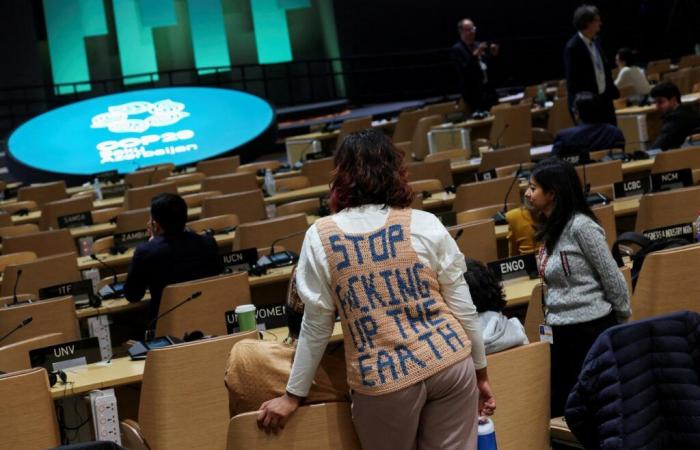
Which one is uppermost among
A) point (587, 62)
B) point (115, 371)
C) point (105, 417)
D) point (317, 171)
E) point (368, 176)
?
point (587, 62)

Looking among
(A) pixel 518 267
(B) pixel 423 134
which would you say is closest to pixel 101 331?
(A) pixel 518 267

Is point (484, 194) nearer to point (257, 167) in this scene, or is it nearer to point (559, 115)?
point (257, 167)

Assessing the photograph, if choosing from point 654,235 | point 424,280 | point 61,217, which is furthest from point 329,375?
point 61,217

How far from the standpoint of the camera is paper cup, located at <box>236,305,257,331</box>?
5098 mm

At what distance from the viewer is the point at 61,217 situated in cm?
1059

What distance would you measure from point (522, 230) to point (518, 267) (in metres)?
0.71

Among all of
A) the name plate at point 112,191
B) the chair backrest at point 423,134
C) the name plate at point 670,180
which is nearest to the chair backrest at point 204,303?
the name plate at point 670,180

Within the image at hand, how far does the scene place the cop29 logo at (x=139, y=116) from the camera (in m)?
17.0

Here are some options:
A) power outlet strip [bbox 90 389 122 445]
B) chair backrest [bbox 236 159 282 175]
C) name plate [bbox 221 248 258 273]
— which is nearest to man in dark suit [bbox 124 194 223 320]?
name plate [bbox 221 248 258 273]

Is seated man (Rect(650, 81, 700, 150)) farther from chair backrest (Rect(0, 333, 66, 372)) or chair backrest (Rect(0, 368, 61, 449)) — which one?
chair backrest (Rect(0, 368, 61, 449))

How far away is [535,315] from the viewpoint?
501 cm

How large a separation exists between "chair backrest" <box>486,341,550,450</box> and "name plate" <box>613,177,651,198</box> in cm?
404

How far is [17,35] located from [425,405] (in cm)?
1819

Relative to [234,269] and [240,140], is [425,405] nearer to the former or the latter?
[234,269]
